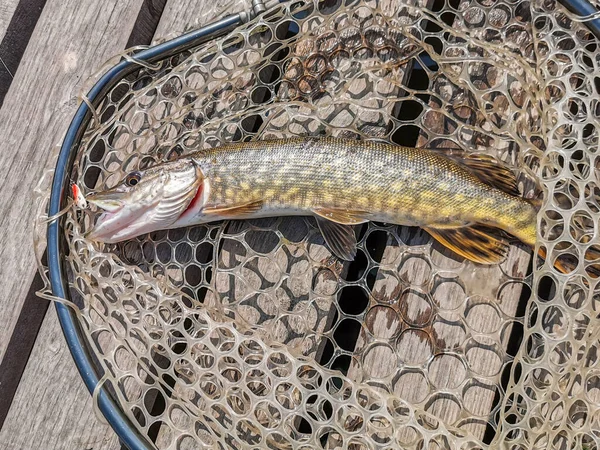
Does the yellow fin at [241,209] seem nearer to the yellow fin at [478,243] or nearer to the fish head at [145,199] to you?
the fish head at [145,199]

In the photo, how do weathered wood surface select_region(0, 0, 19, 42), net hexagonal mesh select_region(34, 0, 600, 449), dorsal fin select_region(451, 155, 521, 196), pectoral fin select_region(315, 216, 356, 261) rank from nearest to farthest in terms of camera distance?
net hexagonal mesh select_region(34, 0, 600, 449) → dorsal fin select_region(451, 155, 521, 196) → pectoral fin select_region(315, 216, 356, 261) → weathered wood surface select_region(0, 0, 19, 42)

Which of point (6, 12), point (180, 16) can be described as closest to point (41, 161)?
point (6, 12)

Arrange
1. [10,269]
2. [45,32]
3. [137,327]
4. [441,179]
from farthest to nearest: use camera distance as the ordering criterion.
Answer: [45,32]
[10,269]
[137,327]
[441,179]

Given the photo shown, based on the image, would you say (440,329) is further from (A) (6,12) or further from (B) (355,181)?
(A) (6,12)

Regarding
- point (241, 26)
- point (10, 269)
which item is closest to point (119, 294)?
point (10, 269)

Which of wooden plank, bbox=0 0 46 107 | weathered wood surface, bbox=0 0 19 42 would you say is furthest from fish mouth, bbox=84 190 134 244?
weathered wood surface, bbox=0 0 19 42

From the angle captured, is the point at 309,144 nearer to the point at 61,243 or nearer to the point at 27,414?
the point at 61,243

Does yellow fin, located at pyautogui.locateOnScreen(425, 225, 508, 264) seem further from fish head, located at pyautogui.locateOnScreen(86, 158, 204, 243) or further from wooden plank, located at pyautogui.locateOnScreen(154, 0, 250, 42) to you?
wooden plank, located at pyautogui.locateOnScreen(154, 0, 250, 42)
